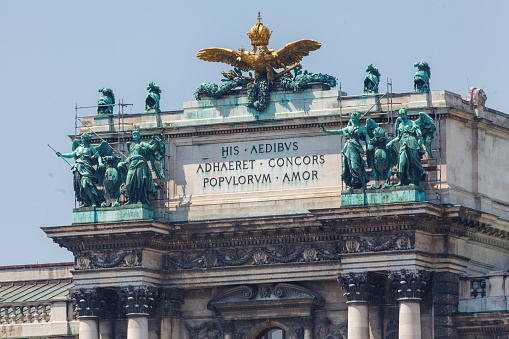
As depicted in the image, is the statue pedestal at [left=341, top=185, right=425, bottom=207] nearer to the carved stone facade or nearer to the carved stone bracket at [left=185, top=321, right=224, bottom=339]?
the carved stone facade

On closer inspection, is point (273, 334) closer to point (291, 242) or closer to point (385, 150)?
point (291, 242)

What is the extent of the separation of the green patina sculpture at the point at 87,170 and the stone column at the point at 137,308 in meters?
3.33

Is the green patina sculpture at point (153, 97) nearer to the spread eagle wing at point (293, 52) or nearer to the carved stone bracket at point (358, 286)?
the spread eagle wing at point (293, 52)

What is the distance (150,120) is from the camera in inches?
2694

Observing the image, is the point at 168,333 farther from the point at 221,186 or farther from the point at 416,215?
the point at 416,215

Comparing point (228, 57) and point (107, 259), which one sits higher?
point (228, 57)

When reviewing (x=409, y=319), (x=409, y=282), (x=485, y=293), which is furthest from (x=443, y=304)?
(x=409, y=282)

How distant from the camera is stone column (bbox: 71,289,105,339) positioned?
219ft

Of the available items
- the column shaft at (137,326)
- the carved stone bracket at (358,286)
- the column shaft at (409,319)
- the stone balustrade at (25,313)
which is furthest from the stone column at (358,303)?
the stone balustrade at (25,313)

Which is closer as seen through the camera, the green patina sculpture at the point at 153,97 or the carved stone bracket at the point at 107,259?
the carved stone bracket at the point at 107,259

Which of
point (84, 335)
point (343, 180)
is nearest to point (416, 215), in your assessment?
point (343, 180)

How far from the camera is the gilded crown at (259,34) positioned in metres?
66.7

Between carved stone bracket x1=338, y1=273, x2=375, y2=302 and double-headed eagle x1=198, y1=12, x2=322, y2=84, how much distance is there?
761cm

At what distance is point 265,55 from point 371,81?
146 inches
